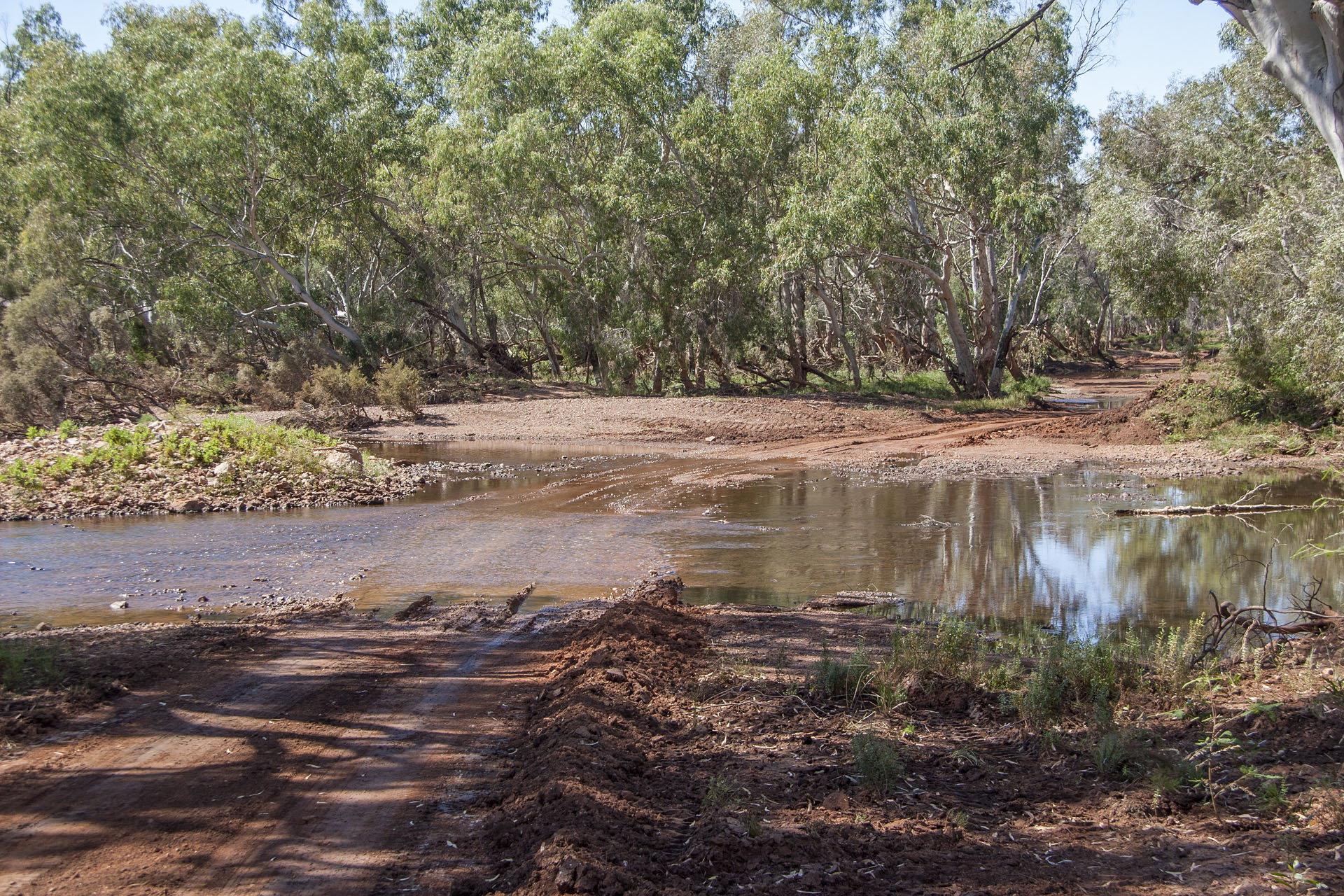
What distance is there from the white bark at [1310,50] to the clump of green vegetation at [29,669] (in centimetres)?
873

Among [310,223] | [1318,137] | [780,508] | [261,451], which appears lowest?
[780,508]

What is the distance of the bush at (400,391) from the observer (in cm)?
2891

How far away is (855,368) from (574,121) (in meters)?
12.9

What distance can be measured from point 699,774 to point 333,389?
26084 millimetres

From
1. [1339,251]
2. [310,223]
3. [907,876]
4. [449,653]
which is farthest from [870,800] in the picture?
[310,223]

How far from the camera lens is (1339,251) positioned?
16188 millimetres

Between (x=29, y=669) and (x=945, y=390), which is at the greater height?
(x=945, y=390)

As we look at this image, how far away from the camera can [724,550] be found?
12102 mm

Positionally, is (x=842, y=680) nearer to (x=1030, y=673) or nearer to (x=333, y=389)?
(x=1030, y=673)

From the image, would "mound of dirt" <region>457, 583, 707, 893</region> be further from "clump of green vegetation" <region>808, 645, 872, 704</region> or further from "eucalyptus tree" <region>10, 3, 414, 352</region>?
"eucalyptus tree" <region>10, 3, 414, 352</region>

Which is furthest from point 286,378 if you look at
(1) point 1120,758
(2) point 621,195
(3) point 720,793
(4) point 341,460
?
(1) point 1120,758

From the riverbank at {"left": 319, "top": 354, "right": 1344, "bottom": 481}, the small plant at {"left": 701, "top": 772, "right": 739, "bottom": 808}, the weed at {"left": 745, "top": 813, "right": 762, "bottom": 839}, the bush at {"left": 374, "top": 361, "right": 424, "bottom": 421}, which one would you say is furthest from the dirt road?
the bush at {"left": 374, "top": 361, "right": 424, "bottom": 421}

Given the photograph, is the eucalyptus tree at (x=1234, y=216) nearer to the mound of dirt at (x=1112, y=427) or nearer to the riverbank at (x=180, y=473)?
the mound of dirt at (x=1112, y=427)

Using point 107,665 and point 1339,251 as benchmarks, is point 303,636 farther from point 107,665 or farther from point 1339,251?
point 1339,251
